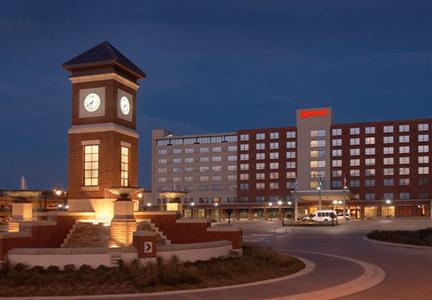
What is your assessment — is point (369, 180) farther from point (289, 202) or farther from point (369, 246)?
point (369, 246)

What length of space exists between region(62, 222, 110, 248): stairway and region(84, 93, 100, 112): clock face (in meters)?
6.23

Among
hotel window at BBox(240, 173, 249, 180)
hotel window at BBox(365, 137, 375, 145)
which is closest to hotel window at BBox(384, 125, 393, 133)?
hotel window at BBox(365, 137, 375, 145)

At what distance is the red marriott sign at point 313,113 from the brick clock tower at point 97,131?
360 feet

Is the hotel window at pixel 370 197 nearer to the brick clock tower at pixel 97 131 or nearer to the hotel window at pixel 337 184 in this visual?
the hotel window at pixel 337 184

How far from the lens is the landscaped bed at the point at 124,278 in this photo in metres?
16.3

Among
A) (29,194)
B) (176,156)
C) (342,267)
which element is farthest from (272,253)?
(176,156)

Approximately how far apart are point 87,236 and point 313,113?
378 feet

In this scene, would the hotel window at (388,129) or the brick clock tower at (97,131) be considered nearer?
the brick clock tower at (97,131)

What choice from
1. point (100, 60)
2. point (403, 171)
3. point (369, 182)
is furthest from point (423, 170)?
point (100, 60)

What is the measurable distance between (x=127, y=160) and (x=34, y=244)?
26.2 ft

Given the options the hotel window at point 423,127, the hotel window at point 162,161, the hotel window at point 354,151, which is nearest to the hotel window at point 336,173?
the hotel window at point 354,151

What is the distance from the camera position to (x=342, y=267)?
22.7 meters

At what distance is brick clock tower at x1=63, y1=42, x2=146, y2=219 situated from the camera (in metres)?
27.4

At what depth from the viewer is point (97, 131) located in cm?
2775
